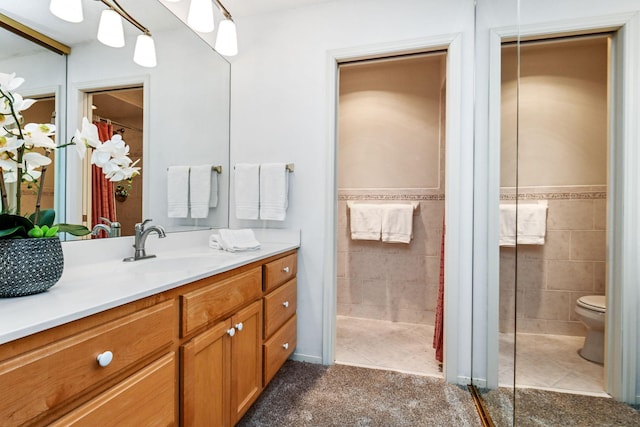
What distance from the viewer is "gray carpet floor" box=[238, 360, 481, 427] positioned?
1517 millimetres

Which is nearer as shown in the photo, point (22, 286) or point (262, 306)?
point (22, 286)

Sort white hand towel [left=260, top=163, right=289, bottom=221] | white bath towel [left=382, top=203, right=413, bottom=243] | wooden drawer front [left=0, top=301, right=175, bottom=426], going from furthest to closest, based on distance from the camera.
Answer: white bath towel [left=382, top=203, right=413, bottom=243] < white hand towel [left=260, top=163, right=289, bottom=221] < wooden drawer front [left=0, top=301, right=175, bottom=426]

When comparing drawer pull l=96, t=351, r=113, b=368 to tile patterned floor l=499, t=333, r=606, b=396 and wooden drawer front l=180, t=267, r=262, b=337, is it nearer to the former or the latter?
wooden drawer front l=180, t=267, r=262, b=337

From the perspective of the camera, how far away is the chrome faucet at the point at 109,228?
135 cm

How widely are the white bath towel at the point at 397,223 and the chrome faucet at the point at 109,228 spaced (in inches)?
80.6

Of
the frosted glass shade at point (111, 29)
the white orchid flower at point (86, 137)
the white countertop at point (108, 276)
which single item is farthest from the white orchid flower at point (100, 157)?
the frosted glass shade at point (111, 29)

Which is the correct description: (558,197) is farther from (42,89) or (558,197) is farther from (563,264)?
(42,89)

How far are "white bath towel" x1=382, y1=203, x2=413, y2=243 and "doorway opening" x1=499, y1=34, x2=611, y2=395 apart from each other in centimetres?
136

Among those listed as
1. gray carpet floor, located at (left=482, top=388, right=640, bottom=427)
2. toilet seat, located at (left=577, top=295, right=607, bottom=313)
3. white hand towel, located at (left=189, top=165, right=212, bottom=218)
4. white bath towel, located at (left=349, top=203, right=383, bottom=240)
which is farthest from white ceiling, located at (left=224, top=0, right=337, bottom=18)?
gray carpet floor, located at (left=482, top=388, right=640, bottom=427)

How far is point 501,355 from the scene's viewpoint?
1541 mm

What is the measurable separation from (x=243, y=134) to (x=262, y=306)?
1.20 meters

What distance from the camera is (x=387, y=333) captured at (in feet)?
8.79

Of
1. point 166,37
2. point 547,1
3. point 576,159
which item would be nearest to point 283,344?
point 576,159

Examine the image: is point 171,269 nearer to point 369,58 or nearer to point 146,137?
point 146,137
